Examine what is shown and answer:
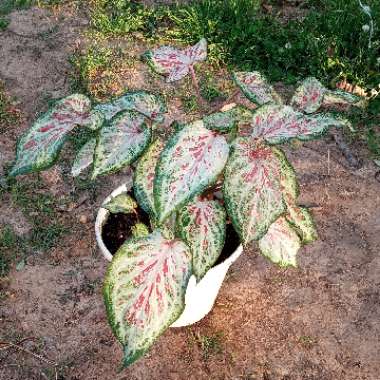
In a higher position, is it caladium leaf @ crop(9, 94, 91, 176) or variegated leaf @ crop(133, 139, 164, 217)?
caladium leaf @ crop(9, 94, 91, 176)

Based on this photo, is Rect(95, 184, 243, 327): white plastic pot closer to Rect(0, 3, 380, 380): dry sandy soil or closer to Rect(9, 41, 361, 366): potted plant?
Rect(0, 3, 380, 380): dry sandy soil

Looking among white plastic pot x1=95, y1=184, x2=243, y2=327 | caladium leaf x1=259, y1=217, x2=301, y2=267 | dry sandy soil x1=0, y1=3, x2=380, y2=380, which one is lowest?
dry sandy soil x1=0, y1=3, x2=380, y2=380

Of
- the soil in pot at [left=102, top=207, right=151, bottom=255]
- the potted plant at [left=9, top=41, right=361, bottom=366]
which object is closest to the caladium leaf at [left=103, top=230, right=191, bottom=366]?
the potted plant at [left=9, top=41, right=361, bottom=366]

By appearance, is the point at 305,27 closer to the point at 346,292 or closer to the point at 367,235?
the point at 367,235

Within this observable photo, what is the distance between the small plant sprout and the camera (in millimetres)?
1477

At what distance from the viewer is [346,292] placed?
2.09 m

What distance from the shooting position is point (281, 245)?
60.0 inches

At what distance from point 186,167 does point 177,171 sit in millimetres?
23

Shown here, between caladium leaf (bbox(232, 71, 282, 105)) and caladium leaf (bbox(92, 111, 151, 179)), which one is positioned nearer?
caladium leaf (bbox(92, 111, 151, 179))

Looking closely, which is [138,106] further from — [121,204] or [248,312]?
[248,312]

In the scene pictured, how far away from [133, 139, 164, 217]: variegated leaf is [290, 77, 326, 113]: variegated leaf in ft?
1.40

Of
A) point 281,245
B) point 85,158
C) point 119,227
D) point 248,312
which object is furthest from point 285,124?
point 248,312

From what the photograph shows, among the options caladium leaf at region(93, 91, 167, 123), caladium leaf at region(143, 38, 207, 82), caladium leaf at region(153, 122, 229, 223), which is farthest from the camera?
caladium leaf at region(143, 38, 207, 82)

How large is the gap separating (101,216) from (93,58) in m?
1.58
